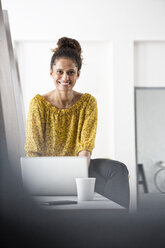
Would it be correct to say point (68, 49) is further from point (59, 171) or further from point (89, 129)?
point (59, 171)

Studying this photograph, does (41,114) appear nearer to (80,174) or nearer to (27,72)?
(80,174)

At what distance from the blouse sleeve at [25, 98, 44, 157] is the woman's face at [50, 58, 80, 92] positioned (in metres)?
0.23

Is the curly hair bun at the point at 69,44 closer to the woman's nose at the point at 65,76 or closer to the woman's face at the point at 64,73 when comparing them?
the woman's face at the point at 64,73

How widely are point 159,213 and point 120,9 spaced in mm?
3661

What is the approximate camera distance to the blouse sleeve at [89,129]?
3.36ft

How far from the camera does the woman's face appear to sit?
1388mm

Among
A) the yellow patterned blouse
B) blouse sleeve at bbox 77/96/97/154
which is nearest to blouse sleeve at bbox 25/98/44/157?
the yellow patterned blouse

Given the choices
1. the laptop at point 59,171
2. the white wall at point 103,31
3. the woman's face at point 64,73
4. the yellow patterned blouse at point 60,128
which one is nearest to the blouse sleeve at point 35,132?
the yellow patterned blouse at point 60,128

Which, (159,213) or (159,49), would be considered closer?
(159,213)

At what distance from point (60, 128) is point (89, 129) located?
3.7 inches

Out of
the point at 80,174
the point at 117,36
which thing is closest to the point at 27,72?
the point at 117,36

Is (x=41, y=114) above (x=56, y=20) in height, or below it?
below

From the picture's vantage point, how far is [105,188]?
858 millimetres

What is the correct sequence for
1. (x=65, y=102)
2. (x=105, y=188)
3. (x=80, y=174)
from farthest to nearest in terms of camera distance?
1. (x=65, y=102)
2. (x=105, y=188)
3. (x=80, y=174)
